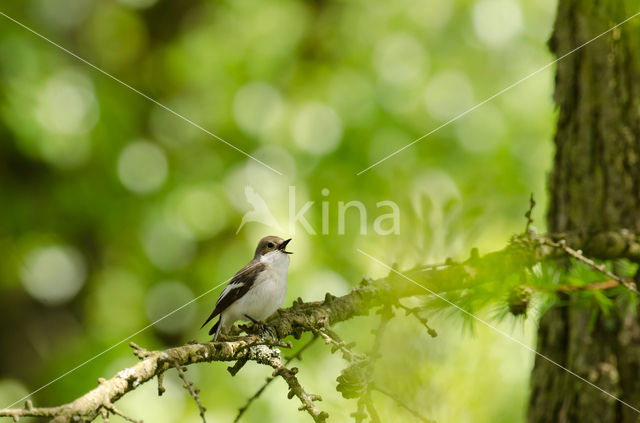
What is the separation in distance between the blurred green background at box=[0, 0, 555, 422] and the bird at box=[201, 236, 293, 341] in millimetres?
2260

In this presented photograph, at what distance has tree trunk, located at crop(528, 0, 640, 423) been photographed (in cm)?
358

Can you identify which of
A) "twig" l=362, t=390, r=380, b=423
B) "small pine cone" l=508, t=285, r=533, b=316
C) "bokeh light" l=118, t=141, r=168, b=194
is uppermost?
"bokeh light" l=118, t=141, r=168, b=194

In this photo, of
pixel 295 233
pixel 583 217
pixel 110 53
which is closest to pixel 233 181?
pixel 295 233

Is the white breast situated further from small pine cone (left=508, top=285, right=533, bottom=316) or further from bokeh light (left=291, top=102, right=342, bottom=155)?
bokeh light (left=291, top=102, right=342, bottom=155)

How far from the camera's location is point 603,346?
3654 millimetres

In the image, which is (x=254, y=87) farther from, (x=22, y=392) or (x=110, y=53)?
(x=22, y=392)

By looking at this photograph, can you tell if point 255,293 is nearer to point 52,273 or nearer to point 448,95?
point 52,273

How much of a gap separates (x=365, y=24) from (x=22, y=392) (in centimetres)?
702

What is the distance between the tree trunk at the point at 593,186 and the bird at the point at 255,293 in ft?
5.20

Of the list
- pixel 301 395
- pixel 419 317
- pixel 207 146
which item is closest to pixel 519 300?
pixel 419 317

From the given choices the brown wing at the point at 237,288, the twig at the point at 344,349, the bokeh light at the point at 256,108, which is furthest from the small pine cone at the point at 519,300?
the bokeh light at the point at 256,108

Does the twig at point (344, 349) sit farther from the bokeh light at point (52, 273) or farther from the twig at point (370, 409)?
the bokeh light at point (52, 273)

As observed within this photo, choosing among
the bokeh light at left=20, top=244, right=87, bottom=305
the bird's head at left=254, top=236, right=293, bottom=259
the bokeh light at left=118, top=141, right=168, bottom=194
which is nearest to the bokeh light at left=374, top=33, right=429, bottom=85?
the bokeh light at left=118, top=141, right=168, bottom=194

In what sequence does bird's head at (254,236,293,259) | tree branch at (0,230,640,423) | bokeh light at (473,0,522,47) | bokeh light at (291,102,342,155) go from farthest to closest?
bokeh light at (473,0,522,47) < bokeh light at (291,102,342,155) < bird's head at (254,236,293,259) < tree branch at (0,230,640,423)
